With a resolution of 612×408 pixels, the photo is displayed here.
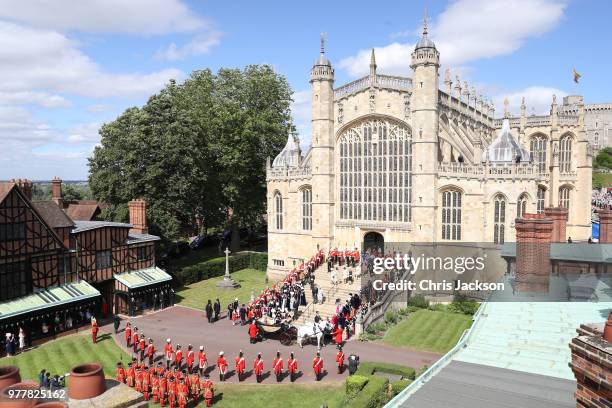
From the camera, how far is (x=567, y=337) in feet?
33.2

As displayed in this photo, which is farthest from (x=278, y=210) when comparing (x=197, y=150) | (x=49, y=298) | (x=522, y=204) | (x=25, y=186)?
(x=49, y=298)

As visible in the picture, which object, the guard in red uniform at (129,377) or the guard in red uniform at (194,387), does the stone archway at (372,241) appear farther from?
the guard in red uniform at (129,377)

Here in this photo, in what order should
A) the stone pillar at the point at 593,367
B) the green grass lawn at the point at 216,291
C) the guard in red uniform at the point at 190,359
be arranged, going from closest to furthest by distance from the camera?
the stone pillar at the point at 593,367 → the guard in red uniform at the point at 190,359 → the green grass lawn at the point at 216,291

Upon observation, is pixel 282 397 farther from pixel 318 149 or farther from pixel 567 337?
pixel 318 149

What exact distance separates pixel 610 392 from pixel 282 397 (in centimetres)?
1576

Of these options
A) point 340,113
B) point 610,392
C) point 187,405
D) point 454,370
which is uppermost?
point 340,113

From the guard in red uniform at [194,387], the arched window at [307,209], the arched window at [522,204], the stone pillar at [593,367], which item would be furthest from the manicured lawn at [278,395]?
the arched window at [307,209]

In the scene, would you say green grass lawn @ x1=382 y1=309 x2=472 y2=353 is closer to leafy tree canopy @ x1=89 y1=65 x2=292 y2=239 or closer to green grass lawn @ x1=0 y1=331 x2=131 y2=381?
green grass lawn @ x1=0 y1=331 x2=131 y2=381

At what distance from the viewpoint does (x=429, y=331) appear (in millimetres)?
26266

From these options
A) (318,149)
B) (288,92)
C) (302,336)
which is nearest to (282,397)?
(302,336)

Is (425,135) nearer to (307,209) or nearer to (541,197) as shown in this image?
(307,209)

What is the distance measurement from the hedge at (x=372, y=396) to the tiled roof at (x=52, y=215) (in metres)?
20.3

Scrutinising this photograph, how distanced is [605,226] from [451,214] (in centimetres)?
1465

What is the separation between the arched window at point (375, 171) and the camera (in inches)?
1398
